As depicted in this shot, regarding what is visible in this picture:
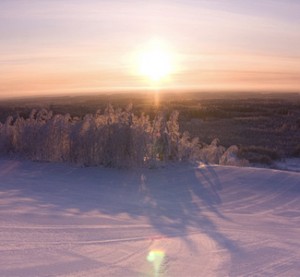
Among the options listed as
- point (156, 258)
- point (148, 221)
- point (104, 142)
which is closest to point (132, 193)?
point (148, 221)

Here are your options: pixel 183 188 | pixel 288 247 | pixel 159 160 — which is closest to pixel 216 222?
pixel 288 247

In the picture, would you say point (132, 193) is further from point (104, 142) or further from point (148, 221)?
A: point (104, 142)

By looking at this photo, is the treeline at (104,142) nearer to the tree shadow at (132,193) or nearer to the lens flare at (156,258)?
the tree shadow at (132,193)

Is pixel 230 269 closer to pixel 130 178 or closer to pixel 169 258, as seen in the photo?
pixel 169 258

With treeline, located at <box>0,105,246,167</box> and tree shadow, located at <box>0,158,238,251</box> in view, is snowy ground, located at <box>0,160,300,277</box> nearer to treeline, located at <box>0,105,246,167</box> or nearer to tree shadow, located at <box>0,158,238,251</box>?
tree shadow, located at <box>0,158,238,251</box>

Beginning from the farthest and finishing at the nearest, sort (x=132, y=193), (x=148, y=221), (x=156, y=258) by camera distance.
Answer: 1. (x=132, y=193)
2. (x=148, y=221)
3. (x=156, y=258)

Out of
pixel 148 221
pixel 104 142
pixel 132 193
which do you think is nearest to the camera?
pixel 148 221

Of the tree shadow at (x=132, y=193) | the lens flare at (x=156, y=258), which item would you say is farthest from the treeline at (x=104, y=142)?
the lens flare at (x=156, y=258)
